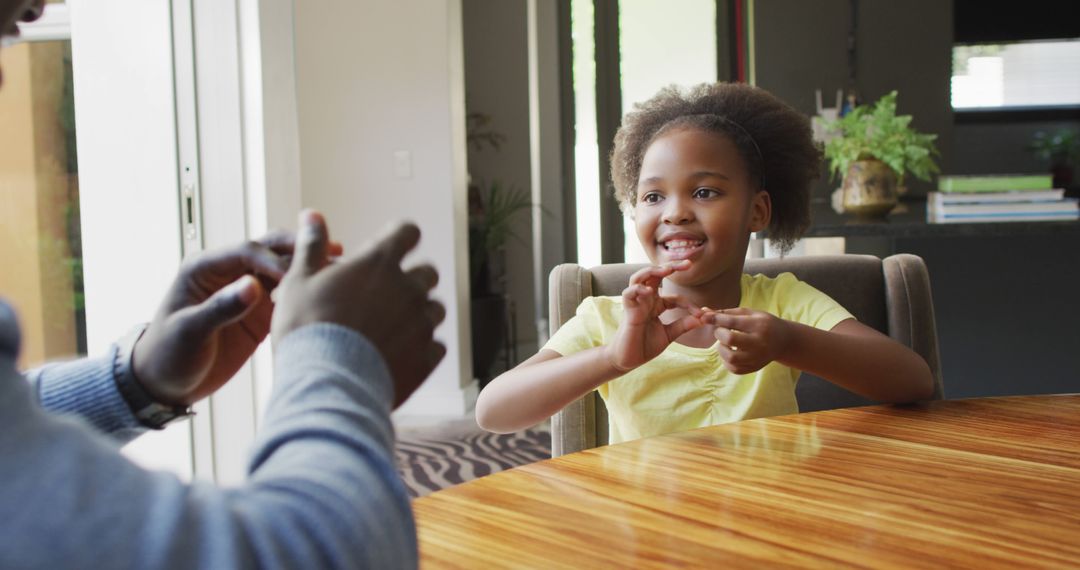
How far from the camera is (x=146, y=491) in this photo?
33cm

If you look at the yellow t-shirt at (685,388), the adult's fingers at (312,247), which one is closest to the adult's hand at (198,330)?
the adult's fingers at (312,247)

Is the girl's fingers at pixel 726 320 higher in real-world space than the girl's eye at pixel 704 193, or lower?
lower

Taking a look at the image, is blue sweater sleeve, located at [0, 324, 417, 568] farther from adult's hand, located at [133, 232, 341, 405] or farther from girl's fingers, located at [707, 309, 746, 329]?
girl's fingers, located at [707, 309, 746, 329]

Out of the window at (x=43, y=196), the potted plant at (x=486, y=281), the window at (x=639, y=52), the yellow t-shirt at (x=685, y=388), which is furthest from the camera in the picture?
the window at (x=639, y=52)

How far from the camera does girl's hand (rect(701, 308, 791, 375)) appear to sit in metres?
0.98

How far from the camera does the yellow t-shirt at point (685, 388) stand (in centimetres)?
123

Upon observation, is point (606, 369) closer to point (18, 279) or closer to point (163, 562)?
point (163, 562)

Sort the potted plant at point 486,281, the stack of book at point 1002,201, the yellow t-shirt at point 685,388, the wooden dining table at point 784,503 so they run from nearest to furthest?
the wooden dining table at point 784,503 < the yellow t-shirt at point 685,388 < the stack of book at point 1002,201 < the potted plant at point 486,281

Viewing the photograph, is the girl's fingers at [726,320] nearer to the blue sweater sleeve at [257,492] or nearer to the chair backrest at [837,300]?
the chair backrest at [837,300]

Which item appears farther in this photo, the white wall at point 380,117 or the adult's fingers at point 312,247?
the white wall at point 380,117

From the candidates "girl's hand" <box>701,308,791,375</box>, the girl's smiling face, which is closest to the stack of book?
the girl's smiling face

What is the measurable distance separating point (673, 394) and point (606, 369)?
22 centimetres

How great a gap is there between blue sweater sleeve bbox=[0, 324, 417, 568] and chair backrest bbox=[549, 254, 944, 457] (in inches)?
35.8

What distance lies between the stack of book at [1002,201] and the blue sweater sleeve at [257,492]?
2317 mm
